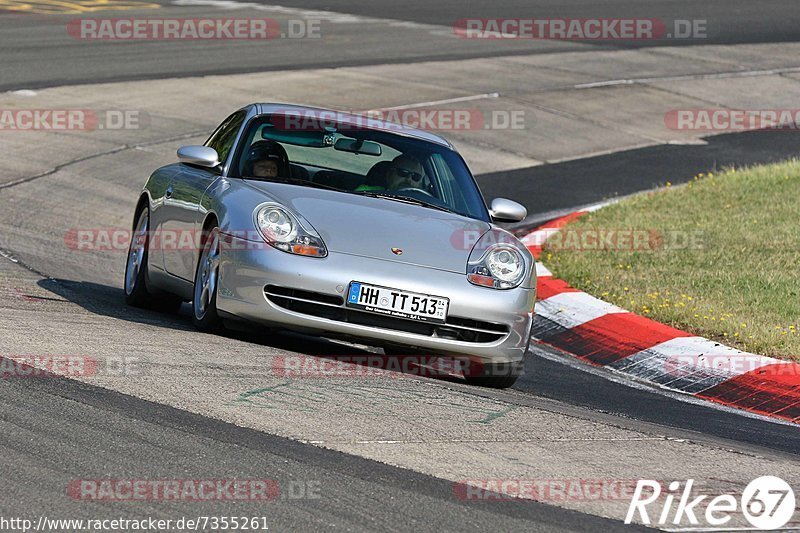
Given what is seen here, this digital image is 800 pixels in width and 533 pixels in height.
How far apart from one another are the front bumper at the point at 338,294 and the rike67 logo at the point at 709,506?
2072mm

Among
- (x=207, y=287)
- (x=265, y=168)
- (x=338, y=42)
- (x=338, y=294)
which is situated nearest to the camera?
(x=338, y=294)

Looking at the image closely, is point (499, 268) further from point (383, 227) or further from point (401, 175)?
point (401, 175)

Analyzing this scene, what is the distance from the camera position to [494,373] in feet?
24.7

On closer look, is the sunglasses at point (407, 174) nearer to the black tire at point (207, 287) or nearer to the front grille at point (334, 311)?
the black tire at point (207, 287)

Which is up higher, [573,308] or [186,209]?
[186,209]

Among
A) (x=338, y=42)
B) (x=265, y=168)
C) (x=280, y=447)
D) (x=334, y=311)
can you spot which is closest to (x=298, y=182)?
(x=265, y=168)

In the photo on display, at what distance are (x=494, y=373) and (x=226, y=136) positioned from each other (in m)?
2.46

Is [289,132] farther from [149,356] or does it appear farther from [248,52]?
[248,52]

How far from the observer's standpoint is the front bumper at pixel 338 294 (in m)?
7.00

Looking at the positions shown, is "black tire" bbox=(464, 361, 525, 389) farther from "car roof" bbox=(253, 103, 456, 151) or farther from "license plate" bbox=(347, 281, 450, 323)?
"car roof" bbox=(253, 103, 456, 151)

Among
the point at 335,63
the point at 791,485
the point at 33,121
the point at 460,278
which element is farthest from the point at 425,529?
the point at 335,63

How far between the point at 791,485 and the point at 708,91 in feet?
54.5

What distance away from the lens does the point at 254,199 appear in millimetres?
7445

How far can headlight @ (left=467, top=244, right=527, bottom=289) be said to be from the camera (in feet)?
23.9
